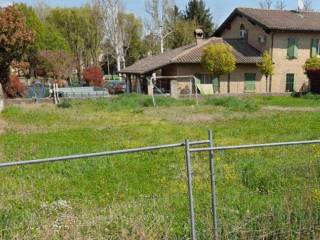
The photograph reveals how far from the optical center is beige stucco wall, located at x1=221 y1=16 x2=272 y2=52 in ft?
95.4

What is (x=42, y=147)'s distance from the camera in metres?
9.40

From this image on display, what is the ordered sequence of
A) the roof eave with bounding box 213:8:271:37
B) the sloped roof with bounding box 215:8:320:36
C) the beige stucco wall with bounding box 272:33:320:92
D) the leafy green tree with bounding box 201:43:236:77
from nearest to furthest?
the leafy green tree with bounding box 201:43:236:77
the roof eave with bounding box 213:8:271:37
the sloped roof with bounding box 215:8:320:36
the beige stucco wall with bounding box 272:33:320:92

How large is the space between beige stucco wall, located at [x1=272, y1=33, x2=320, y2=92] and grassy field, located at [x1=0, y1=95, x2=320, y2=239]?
716 inches

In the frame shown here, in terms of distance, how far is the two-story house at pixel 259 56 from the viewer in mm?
27969

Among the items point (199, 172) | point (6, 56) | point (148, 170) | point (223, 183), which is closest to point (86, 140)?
point (148, 170)

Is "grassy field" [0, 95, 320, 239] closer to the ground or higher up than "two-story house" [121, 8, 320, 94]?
closer to the ground

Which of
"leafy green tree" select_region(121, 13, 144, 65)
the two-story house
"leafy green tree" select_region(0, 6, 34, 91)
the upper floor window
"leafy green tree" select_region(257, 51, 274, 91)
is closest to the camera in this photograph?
"leafy green tree" select_region(0, 6, 34, 91)

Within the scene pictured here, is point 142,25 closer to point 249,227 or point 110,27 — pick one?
point 110,27

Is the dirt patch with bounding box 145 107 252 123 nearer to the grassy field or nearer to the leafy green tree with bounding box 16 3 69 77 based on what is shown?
the grassy field

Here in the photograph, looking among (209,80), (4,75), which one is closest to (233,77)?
(209,80)

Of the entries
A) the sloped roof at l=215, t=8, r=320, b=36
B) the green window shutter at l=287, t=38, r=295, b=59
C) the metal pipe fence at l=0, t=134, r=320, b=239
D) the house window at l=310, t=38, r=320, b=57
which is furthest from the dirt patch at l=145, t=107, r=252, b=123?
the house window at l=310, t=38, r=320, b=57

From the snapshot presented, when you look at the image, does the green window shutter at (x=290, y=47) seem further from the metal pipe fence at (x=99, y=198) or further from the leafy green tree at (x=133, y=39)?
the leafy green tree at (x=133, y=39)

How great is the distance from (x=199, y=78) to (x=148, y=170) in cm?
2151

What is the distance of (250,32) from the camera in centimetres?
3097
